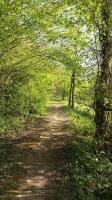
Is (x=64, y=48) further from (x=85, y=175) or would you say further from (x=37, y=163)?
(x=85, y=175)

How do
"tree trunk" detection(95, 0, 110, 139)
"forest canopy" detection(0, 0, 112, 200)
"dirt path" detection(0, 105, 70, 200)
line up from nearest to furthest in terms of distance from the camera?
"dirt path" detection(0, 105, 70, 200) < "forest canopy" detection(0, 0, 112, 200) < "tree trunk" detection(95, 0, 110, 139)

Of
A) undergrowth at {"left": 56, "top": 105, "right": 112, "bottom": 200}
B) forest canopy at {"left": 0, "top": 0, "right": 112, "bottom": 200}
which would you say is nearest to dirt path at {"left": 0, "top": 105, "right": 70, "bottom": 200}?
undergrowth at {"left": 56, "top": 105, "right": 112, "bottom": 200}

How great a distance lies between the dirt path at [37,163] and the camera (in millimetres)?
12000

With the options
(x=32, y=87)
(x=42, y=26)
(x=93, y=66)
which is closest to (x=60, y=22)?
(x=42, y=26)

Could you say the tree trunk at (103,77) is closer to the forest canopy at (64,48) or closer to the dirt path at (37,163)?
the forest canopy at (64,48)

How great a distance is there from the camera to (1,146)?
17.3m

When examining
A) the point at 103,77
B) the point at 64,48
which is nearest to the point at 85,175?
the point at 103,77

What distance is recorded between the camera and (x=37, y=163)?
603 inches

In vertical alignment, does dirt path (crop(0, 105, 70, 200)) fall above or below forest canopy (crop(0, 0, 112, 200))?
below

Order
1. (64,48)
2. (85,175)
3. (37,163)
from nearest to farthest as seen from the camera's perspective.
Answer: (85,175) < (37,163) < (64,48)

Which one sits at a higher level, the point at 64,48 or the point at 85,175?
the point at 64,48

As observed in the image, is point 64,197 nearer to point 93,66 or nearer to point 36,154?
point 36,154

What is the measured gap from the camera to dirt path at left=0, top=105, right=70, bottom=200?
12.0 m

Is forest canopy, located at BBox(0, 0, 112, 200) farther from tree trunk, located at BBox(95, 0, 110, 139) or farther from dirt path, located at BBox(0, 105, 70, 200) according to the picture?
dirt path, located at BBox(0, 105, 70, 200)
